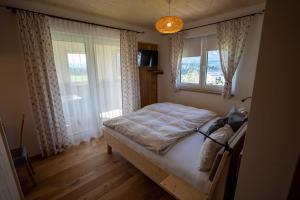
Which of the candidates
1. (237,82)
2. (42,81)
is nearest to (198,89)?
(237,82)

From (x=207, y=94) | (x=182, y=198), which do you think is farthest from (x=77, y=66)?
(x=207, y=94)

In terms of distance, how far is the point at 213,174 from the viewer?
1.23 meters

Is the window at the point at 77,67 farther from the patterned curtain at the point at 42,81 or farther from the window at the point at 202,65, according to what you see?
the window at the point at 202,65

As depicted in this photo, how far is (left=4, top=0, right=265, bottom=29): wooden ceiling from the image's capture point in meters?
2.22

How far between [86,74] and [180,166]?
2371mm

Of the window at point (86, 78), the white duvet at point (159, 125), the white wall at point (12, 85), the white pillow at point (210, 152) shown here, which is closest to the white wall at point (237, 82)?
the white duvet at point (159, 125)

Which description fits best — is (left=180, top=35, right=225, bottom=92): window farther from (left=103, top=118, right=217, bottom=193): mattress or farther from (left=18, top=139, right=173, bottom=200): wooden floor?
(left=18, top=139, right=173, bottom=200): wooden floor

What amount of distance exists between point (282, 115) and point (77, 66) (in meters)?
2.87

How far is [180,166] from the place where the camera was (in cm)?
145

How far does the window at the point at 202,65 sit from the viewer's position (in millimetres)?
3120

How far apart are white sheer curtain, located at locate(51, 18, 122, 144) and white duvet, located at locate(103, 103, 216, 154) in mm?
830

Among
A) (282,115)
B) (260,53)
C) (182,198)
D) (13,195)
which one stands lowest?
(182,198)

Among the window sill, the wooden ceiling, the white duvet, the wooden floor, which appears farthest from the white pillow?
the wooden ceiling

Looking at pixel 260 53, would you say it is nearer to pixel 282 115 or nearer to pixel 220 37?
pixel 282 115
